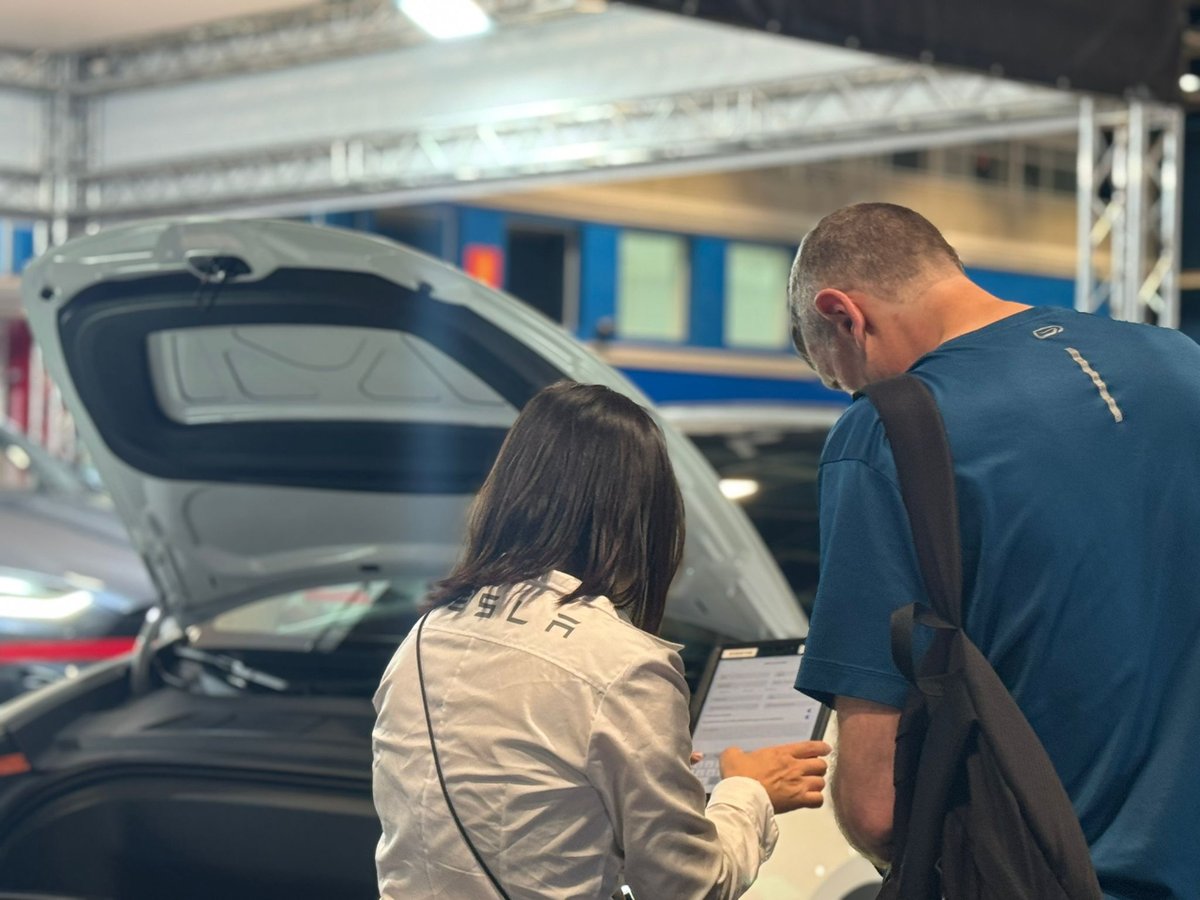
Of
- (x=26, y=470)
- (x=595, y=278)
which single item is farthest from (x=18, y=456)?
(x=595, y=278)

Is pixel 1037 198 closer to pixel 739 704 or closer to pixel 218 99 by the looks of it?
pixel 218 99

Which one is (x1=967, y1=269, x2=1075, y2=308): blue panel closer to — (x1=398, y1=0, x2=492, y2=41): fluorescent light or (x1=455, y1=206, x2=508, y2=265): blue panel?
(x1=455, y1=206, x2=508, y2=265): blue panel

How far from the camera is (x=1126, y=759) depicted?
142 centimetres

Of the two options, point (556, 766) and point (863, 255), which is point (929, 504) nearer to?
point (863, 255)

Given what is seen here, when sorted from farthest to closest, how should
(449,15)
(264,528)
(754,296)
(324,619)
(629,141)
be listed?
(754,296) < (629,141) < (449,15) < (324,619) < (264,528)

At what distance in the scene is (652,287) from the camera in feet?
55.3

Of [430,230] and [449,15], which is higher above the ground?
[449,15]

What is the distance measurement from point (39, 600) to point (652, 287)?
12062mm

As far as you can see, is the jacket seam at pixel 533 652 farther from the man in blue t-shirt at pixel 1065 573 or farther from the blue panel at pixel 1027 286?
the blue panel at pixel 1027 286

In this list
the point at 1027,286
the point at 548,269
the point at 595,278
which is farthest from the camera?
the point at 1027,286

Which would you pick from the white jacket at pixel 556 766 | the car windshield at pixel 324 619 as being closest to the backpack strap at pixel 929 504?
the white jacket at pixel 556 766

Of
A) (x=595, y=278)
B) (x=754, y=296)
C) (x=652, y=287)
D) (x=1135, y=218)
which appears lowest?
(x=754, y=296)

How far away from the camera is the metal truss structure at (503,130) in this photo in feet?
20.8

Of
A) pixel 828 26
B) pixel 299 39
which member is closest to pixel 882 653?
pixel 828 26
